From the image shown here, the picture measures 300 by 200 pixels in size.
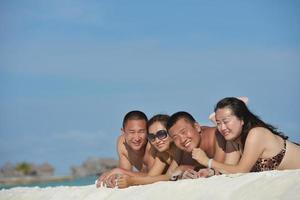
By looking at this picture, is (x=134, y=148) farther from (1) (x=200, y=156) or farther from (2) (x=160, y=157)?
(1) (x=200, y=156)

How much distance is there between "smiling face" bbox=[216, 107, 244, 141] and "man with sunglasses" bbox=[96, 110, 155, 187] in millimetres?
1564

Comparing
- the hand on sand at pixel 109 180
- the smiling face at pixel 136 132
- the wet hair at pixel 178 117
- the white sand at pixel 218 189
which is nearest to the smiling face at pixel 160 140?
the wet hair at pixel 178 117

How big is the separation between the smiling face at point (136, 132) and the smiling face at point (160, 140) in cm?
44

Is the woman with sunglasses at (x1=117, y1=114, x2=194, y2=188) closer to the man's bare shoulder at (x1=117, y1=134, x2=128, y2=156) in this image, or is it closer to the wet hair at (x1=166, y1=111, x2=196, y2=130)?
the wet hair at (x1=166, y1=111, x2=196, y2=130)

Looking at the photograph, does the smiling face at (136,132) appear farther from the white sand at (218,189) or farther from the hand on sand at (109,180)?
the white sand at (218,189)

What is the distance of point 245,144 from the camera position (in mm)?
7086

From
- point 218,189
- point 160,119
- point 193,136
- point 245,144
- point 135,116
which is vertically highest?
point 135,116

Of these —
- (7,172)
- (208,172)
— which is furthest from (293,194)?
(7,172)

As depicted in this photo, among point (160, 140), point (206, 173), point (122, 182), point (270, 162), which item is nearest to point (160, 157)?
point (160, 140)

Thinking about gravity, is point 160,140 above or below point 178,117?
below

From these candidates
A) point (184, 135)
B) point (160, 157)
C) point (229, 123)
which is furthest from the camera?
point (160, 157)

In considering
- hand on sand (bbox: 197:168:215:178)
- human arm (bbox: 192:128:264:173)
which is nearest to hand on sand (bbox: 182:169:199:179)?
hand on sand (bbox: 197:168:215:178)

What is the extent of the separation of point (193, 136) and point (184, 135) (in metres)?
0.12

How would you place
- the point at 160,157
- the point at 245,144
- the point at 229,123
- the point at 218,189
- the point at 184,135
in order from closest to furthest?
the point at 218,189
the point at 245,144
the point at 229,123
the point at 184,135
the point at 160,157
